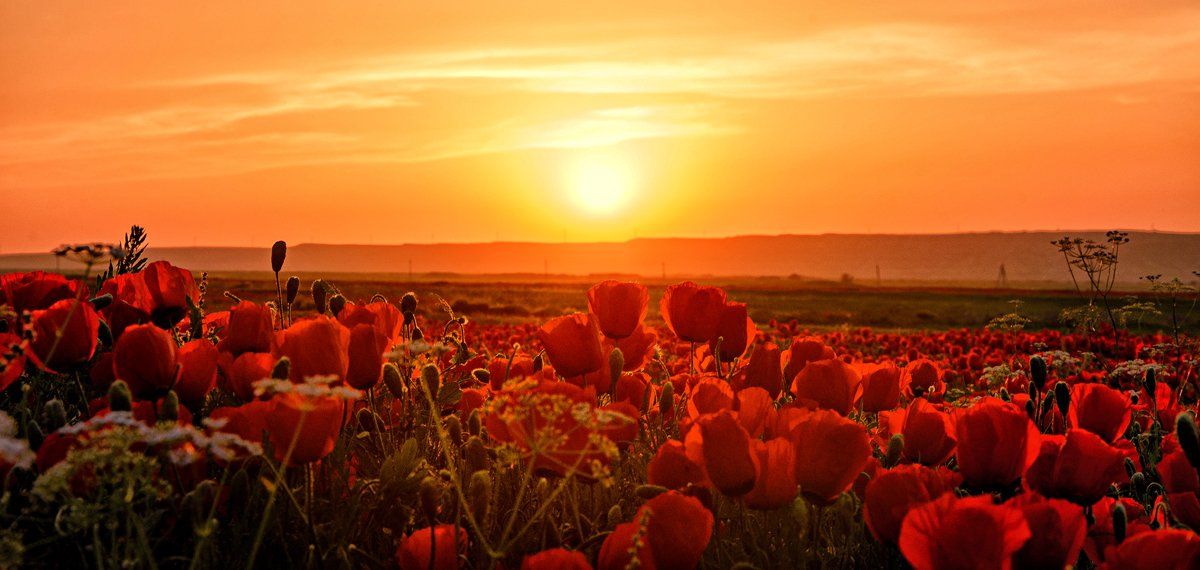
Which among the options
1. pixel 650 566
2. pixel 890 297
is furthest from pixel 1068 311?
pixel 890 297

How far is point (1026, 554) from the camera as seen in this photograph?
161cm

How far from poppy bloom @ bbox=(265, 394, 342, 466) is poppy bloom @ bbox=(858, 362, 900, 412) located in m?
1.86

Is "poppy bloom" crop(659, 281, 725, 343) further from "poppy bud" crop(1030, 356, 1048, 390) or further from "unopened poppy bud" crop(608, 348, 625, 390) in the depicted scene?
"poppy bud" crop(1030, 356, 1048, 390)

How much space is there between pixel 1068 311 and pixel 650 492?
5.62 meters

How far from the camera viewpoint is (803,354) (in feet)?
9.74

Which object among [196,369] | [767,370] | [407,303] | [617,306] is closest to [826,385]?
[767,370]

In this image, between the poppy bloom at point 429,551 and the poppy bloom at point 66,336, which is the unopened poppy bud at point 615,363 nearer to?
the poppy bloom at point 429,551

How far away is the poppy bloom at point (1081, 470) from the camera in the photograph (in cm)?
197

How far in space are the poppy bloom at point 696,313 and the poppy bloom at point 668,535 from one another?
54.6 inches

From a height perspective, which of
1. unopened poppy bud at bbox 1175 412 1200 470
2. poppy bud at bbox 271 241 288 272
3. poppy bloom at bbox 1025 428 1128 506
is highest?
poppy bud at bbox 271 241 288 272

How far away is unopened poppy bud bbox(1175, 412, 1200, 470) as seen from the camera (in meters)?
1.68

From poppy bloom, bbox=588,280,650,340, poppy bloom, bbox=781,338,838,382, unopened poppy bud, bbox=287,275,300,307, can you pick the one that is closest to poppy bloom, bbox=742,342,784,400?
poppy bloom, bbox=781,338,838,382

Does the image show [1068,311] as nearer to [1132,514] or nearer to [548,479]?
[1132,514]

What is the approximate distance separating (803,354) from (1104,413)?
0.84 meters
